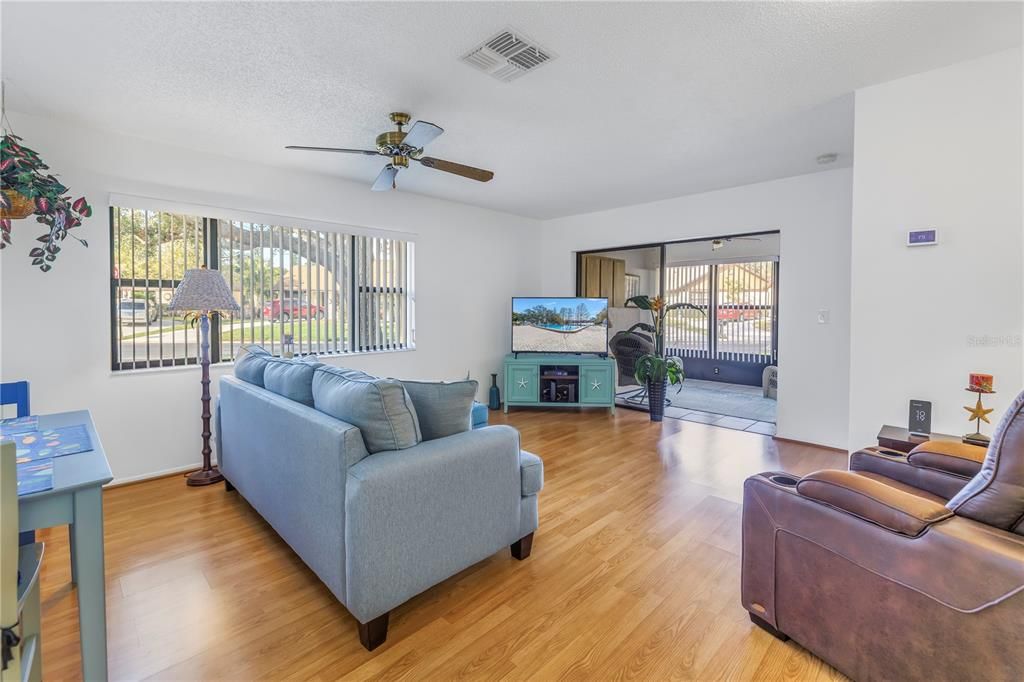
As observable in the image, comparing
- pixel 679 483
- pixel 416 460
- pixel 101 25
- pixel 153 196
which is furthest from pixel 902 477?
pixel 153 196

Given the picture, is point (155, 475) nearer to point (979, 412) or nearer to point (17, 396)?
point (17, 396)

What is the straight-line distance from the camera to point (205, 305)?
306cm

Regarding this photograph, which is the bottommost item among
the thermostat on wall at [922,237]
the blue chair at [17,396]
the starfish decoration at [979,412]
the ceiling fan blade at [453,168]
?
the starfish decoration at [979,412]

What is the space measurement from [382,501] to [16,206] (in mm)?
1989

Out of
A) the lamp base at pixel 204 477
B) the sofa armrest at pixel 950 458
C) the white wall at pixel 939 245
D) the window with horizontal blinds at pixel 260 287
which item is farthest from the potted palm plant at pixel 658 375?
the lamp base at pixel 204 477

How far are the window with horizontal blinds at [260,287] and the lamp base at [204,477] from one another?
885 millimetres

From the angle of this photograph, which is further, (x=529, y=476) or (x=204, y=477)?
(x=204, y=477)

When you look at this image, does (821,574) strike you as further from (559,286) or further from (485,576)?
(559,286)

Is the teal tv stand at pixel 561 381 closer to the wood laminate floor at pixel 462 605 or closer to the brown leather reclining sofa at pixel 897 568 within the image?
the wood laminate floor at pixel 462 605

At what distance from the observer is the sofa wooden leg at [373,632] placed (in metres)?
1.69

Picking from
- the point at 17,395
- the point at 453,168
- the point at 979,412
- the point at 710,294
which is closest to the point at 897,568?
the point at 979,412

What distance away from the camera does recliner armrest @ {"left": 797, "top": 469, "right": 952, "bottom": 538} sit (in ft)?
4.40

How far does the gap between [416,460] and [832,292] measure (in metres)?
4.03

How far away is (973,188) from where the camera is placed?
232cm
